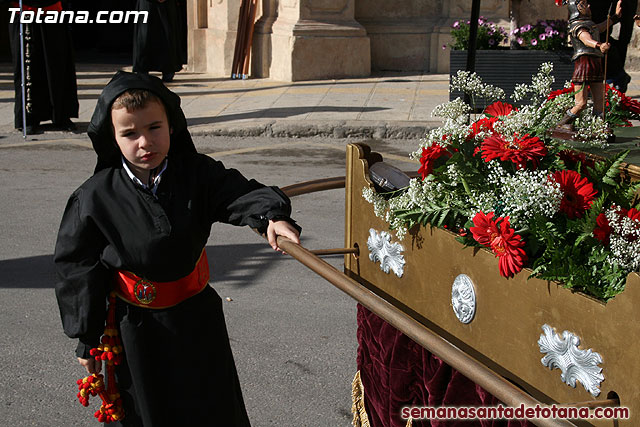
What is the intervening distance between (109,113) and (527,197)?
122 centimetres

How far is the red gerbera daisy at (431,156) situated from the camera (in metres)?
2.73

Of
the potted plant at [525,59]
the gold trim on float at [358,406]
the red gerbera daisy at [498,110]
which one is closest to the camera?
the red gerbera daisy at [498,110]

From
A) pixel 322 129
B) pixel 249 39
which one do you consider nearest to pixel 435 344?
pixel 322 129

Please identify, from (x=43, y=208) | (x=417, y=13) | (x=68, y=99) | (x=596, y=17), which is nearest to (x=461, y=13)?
(x=417, y=13)

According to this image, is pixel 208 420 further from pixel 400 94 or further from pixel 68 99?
pixel 400 94

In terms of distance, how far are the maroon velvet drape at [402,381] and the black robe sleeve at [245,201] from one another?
2.15 ft

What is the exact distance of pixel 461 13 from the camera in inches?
551

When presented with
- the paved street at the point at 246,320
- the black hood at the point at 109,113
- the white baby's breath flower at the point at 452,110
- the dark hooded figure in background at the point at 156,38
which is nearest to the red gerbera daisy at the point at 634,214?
the white baby's breath flower at the point at 452,110

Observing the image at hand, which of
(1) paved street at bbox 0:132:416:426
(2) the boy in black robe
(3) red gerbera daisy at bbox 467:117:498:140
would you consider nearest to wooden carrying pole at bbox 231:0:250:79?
(1) paved street at bbox 0:132:416:426

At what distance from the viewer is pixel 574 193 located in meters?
2.40

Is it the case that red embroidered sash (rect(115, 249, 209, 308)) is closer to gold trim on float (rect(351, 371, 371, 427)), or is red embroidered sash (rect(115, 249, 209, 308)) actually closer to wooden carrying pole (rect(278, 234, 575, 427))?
wooden carrying pole (rect(278, 234, 575, 427))

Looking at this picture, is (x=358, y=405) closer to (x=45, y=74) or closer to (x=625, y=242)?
(x=625, y=242)

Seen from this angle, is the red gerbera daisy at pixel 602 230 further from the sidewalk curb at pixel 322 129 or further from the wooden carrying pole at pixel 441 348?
the sidewalk curb at pixel 322 129

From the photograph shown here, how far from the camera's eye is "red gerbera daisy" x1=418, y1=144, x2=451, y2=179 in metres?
2.73
